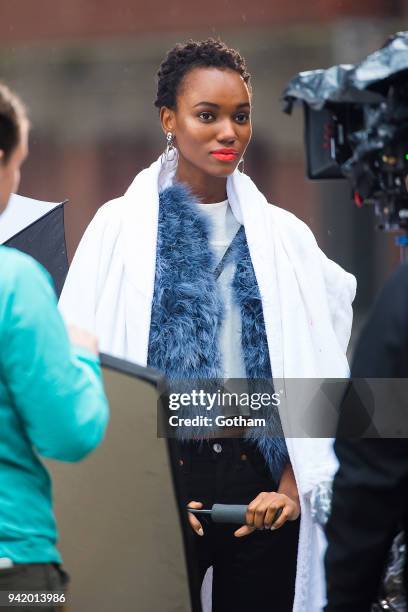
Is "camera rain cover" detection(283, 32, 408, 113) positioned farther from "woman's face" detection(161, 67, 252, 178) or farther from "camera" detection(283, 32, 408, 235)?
"woman's face" detection(161, 67, 252, 178)

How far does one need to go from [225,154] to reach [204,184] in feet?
0.34

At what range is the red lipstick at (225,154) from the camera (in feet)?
12.8

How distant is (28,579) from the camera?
8.16 ft

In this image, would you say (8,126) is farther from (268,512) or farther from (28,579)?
(268,512)

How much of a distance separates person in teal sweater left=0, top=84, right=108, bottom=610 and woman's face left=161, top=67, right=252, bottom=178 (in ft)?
4.52

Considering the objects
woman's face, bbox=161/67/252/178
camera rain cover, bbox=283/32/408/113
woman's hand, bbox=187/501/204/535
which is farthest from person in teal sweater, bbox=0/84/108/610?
woman's face, bbox=161/67/252/178

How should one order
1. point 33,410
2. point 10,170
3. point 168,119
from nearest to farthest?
1. point 33,410
2. point 10,170
3. point 168,119

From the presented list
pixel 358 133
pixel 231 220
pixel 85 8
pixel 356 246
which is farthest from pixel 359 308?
pixel 358 133

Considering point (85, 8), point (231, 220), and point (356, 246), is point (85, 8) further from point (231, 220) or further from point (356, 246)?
point (231, 220)

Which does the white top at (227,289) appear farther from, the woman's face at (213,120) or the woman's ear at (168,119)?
the woman's ear at (168,119)

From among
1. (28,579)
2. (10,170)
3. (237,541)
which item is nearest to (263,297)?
Result: (237,541)

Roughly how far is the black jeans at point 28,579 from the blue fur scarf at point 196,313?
1.23 m

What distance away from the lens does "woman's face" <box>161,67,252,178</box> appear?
3887 millimetres

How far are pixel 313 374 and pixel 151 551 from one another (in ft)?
3.04
